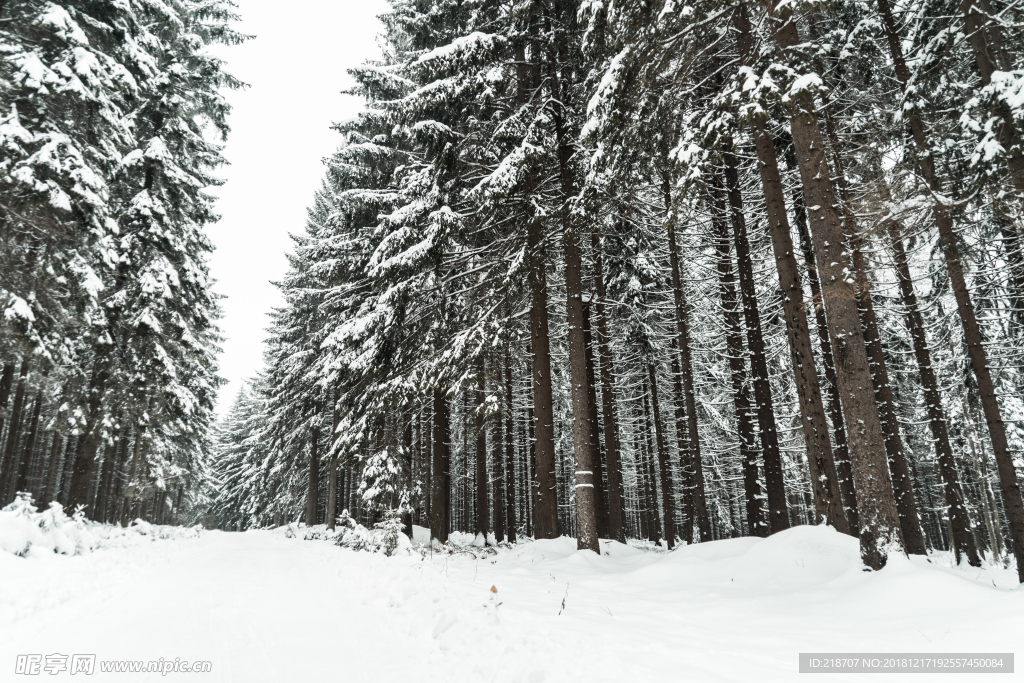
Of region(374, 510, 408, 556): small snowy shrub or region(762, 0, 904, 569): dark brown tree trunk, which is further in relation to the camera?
region(374, 510, 408, 556): small snowy shrub

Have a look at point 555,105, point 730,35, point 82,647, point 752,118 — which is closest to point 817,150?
point 752,118

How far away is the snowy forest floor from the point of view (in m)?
4.01

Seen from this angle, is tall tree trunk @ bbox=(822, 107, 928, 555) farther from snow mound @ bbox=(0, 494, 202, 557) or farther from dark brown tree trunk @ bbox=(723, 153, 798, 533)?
snow mound @ bbox=(0, 494, 202, 557)

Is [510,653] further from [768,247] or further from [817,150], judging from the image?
[768,247]

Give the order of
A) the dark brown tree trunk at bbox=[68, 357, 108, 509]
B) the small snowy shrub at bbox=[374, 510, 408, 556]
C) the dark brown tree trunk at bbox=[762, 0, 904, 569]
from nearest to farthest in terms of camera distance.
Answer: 1. the dark brown tree trunk at bbox=[762, 0, 904, 569]
2. the small snowy shrub at bbox=[374, 510, 408, 556]
3. the dark brown tree trunk at bbox=[68, 357, 108, 509]

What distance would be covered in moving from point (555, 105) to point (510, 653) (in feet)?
38.6

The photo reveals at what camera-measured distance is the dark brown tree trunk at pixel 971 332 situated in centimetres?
799

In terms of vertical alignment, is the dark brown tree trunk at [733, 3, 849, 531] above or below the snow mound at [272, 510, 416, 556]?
above

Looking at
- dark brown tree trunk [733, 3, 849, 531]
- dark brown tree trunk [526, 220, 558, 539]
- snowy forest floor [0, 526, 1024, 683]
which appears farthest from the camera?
dark brown tree trunk [526, 220, 558, 539]

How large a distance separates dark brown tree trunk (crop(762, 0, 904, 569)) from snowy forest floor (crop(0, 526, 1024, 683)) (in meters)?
0.59

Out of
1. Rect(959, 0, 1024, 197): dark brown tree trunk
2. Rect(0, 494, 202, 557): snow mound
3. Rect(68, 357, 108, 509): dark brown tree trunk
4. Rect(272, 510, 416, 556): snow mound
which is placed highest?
Rect(959, 0, 1024, 197): dark brown tree trunk

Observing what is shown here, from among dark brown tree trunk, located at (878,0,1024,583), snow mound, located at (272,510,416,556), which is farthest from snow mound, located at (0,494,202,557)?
dark brown tree trunk, located at (878,0,1024,583)

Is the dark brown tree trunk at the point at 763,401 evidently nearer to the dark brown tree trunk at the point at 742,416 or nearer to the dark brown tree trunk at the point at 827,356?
the dark brown tree trunk at the point at 742,416

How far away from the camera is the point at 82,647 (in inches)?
184
